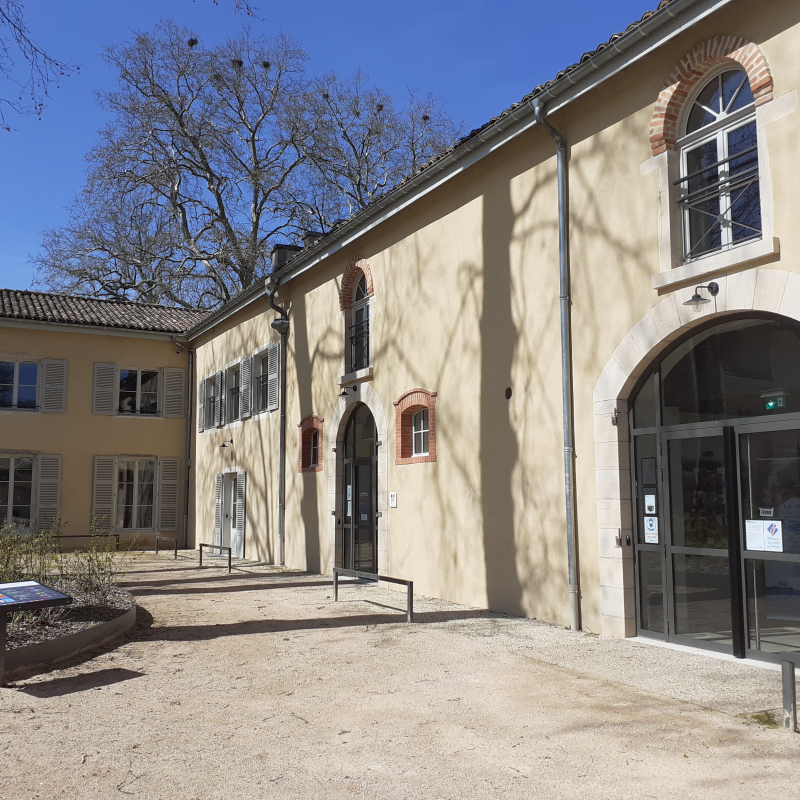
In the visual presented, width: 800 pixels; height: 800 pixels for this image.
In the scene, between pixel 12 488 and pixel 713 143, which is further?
pixel 12 488

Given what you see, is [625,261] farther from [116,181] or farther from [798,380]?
[116,181]

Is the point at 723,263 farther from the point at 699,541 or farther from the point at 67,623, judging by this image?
the point at 67,623

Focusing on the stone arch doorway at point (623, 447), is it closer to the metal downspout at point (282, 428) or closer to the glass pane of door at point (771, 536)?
the glass pane of door at point (771, 536)

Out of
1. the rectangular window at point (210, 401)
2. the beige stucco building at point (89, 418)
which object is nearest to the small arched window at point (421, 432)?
the rectangular window at point (210, 401)

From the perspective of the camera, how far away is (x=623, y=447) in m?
7.76

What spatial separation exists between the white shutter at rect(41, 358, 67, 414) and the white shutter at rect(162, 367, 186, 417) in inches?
100

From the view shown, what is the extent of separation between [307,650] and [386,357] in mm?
5633

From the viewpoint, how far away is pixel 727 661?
21.4 ft

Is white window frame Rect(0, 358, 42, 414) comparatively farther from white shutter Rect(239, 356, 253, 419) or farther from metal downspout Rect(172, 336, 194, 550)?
white shutter Rect(239, 356, 253, 419)

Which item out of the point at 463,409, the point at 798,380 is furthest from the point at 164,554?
the point at 798,380

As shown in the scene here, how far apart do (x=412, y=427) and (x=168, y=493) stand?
38.4ft

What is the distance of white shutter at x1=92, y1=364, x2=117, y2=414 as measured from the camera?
67.6 feet

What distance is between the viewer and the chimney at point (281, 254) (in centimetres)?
1603

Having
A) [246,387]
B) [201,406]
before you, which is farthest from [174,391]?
[246,387]
